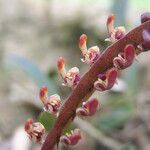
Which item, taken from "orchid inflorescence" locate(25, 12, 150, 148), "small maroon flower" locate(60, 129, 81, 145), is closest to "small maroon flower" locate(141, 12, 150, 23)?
"orchid inflorescence" locate(25, 12, 150, 148)

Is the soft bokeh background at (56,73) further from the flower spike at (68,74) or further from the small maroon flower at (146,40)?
the small maroon flower at (146,40)

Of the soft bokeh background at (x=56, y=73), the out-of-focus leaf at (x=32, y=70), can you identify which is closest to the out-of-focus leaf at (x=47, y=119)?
the soft bokeh background at (x=56, y=73)

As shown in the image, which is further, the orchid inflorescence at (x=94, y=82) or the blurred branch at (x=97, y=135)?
the blurred branch at (x=97, y=135)

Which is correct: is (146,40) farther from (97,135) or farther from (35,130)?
(97,135)

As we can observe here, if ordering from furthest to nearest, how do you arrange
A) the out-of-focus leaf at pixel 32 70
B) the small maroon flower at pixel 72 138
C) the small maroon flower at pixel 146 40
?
the out-of-focus leaf at pixel 32 70, the small maroon flower at pixel 72 138, the small maroon flower at pixel 146 40

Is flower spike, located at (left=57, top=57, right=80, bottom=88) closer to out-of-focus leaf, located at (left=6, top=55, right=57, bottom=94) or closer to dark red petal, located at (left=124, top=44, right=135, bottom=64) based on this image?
dark red petal, located at (left=124, top=44, right=135, bottom=64)

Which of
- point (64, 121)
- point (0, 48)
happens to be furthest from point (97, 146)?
point (64, 121)
